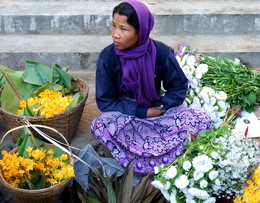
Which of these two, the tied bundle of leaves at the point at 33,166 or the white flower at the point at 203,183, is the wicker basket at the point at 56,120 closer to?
the tied bundle of leaves at the point at 33,166

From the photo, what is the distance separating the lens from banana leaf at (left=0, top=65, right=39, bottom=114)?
9.88ft

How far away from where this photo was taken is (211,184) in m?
2.29

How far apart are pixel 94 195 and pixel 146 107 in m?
0.85

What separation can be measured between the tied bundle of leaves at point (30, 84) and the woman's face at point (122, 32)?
A: 675 millimetres

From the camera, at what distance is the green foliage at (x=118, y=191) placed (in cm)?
249

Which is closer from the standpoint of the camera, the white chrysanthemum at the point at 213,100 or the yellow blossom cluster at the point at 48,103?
the yellow blossom cluster at the point at 48,103

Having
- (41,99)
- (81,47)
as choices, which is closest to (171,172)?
(41,99)

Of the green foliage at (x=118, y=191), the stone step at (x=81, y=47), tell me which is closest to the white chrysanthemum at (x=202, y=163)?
the green foliage at (x=118, y=191)

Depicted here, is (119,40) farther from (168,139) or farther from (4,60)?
(4,60)

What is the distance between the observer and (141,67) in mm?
2867

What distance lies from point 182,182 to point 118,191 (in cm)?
50

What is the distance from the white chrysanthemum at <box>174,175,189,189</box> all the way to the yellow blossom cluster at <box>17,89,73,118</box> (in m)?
1.09

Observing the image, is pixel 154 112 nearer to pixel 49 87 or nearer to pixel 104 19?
pixel 49 87

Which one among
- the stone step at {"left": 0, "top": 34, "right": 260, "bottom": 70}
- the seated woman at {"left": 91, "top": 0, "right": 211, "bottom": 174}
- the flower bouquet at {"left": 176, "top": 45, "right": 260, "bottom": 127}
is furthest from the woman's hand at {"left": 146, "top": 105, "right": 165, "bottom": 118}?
the stone step at {"left": 0, "top": 34, "right": 260, "bottom": 70}
